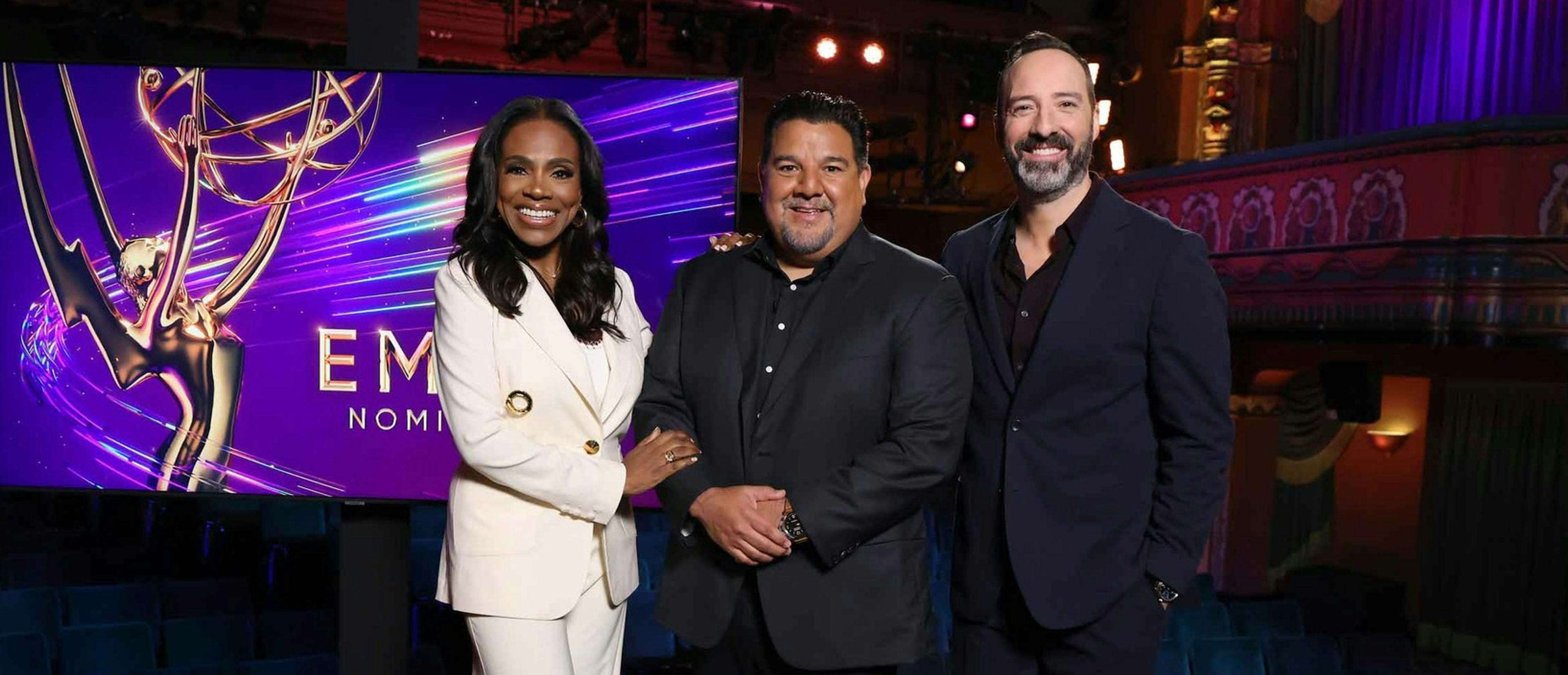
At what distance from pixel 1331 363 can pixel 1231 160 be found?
1.57m

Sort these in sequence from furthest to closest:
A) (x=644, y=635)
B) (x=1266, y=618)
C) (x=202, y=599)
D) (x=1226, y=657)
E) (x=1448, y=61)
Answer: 1. (x=1448, y=61)
2. (x=1266, y=618)
3. (x=1226, y=657)
4. (x=644, y=635)
5. (x=202, y=599)

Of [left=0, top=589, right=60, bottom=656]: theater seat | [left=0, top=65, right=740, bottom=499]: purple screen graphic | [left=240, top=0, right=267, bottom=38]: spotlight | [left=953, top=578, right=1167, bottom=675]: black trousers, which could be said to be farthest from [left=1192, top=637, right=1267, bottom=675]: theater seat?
[left=240, top=0, right=267, bottom=38]: spotlight

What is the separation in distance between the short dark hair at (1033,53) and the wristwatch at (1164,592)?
2.33 feet

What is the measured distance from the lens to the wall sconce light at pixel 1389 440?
1135 centimetres

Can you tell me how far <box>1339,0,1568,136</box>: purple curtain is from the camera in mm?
8727

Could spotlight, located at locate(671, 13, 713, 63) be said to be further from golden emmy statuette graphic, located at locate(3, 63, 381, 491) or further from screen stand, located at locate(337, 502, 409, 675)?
screen stand, located at locate(337, 502, 409, 675)

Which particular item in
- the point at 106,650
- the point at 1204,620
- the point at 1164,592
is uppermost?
the point at 1164,592

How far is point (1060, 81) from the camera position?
1.94 metres

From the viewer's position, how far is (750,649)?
1.93 m

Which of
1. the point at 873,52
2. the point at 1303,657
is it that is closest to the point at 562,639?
the point at 1303,657

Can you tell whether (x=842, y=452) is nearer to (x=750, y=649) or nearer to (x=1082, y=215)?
(x=750, y=649)

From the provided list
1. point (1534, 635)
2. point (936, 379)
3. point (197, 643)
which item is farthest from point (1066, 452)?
point (1534, 635)

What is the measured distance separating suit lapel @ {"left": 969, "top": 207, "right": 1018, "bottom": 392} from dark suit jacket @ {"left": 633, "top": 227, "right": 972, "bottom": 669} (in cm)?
6

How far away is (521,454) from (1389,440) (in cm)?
1101
